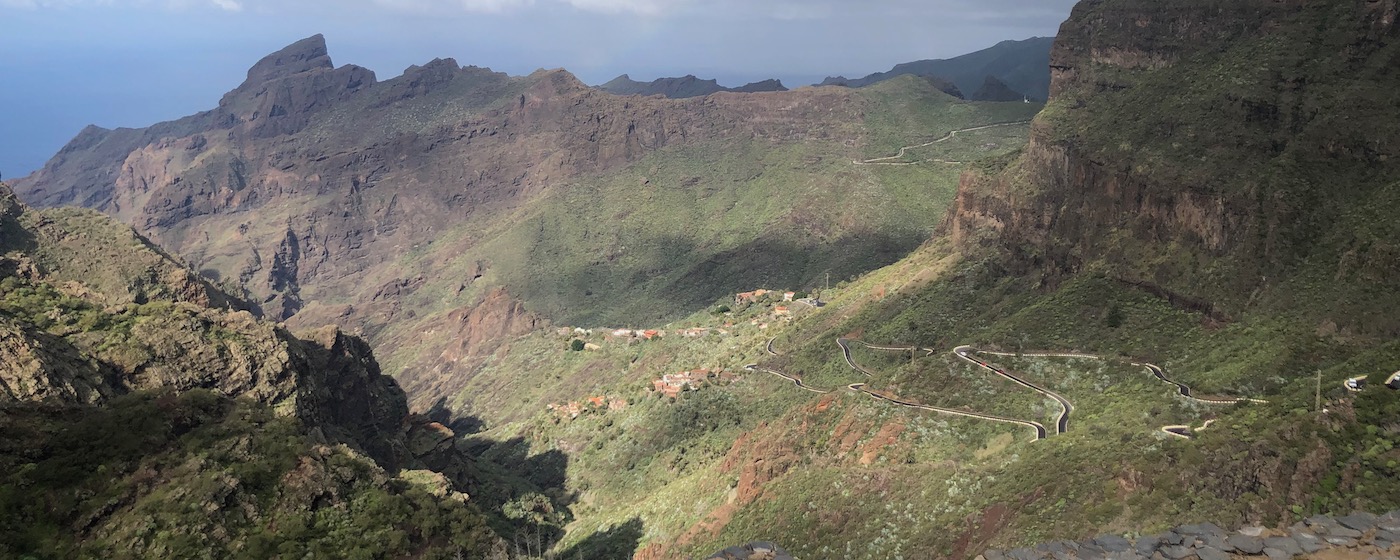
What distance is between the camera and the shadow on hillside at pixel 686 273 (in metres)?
138

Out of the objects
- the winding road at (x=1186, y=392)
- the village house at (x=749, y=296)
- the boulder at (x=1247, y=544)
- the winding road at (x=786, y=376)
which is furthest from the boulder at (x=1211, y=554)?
the village house at (x=749, y=296)

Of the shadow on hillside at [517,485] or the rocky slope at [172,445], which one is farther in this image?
the shadow on hillside at [517,485]

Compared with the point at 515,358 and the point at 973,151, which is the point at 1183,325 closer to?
the point at 515,358

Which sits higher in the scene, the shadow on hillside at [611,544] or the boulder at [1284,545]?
the boulder at [1284,545]

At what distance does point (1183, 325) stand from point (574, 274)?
135 metres

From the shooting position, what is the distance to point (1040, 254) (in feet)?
239

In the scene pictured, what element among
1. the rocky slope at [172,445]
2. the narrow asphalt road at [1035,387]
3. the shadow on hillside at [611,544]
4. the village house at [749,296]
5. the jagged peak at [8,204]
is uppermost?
the jagged peak at [8,204]

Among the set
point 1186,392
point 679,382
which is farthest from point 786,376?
point 1186,392

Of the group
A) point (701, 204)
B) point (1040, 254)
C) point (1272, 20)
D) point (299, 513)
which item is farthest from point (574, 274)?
point (299, 513)

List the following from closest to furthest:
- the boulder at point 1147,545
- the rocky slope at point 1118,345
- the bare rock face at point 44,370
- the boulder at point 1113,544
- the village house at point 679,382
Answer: the boulder at point 1147,545, the boulder at point 1113,544, the rocky slope at point 1118,345, the bare rock face at point 44,370, the village house at point 679,382

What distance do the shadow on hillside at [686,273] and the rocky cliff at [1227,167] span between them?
51406mm

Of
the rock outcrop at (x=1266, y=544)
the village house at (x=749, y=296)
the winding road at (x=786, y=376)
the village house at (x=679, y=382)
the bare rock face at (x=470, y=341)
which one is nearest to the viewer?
the rock outcrop at (x=1266, y=544)

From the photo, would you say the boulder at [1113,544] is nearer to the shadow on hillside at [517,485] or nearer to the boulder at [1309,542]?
the boulder at [1309,542]

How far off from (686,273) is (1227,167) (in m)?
110
